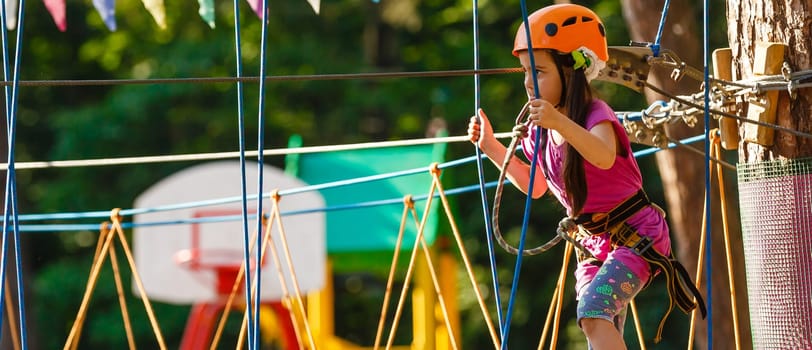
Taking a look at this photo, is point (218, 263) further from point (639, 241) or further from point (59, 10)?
point (639, 241)

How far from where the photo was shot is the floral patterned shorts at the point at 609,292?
2.41 meters

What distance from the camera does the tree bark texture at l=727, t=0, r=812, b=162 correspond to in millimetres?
2662

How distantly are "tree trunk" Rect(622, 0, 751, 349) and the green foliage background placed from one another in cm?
543

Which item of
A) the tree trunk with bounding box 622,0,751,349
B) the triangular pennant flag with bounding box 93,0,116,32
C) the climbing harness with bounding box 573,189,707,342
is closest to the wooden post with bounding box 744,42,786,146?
the climbing harness with bounding box 573,189,707,342

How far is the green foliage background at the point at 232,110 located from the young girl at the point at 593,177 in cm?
826

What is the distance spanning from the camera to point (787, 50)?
8.89ft

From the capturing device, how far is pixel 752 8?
279 centimetres

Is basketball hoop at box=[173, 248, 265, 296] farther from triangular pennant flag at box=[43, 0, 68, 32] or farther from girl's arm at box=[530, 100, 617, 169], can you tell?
girl's arm at box=[530, 100, 617, 169]

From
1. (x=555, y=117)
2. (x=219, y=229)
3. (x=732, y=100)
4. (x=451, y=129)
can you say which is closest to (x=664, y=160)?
(x=732, y=100)

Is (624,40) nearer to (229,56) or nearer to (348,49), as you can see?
(348,49)

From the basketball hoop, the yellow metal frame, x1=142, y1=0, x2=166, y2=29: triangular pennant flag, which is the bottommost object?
the yellow metal frame

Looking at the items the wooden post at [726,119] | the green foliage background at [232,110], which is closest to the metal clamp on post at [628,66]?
the wooden post at [726,119]

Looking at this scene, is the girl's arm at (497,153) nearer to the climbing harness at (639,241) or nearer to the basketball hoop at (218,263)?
the climbing harness at (639,241)

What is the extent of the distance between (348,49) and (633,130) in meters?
8.86
